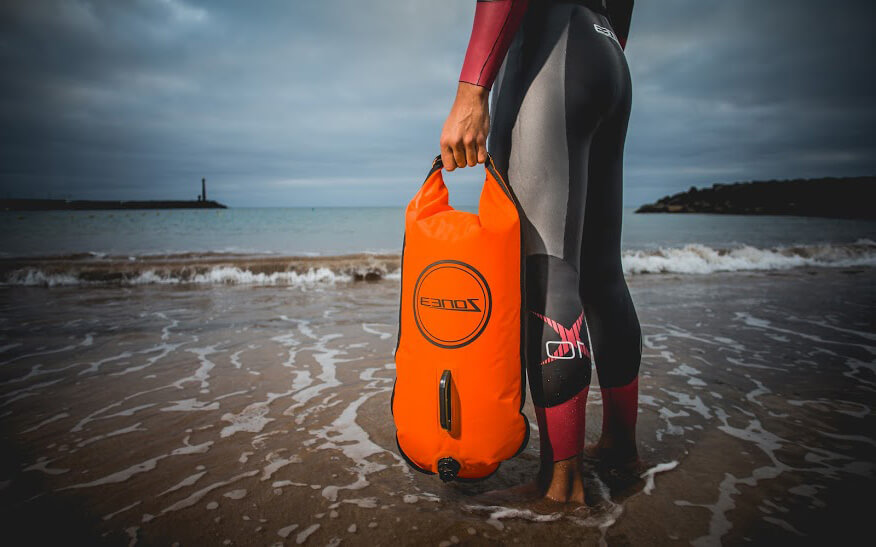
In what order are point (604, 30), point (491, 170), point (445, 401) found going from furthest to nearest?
point (604, 30)
point (491, 170)
point (445, 401)

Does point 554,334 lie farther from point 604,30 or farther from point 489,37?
point 604,30

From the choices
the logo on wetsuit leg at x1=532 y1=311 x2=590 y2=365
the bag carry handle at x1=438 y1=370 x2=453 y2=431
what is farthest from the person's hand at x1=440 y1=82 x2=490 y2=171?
the bag carry handle at x1=438 y1=370 x2=453 y2=431

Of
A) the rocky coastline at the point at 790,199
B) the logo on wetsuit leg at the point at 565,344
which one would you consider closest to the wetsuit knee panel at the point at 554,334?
the logo on wetsuit leg at the point at 565,344

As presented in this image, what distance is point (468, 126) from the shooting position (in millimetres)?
1356

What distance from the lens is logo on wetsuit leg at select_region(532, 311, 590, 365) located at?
1370 mm

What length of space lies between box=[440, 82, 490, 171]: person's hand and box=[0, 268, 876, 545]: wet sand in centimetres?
126

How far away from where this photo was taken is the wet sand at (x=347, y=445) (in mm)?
1439

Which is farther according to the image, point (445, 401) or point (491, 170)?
point (491, 170)

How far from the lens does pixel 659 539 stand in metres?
1.37

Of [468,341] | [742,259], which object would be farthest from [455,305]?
[742,259]

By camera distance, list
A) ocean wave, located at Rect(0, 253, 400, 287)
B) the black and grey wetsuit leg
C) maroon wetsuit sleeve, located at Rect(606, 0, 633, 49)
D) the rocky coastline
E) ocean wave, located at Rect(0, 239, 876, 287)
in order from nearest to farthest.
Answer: the black and grey wetsuit leg, maroon wetsuit sleeve, located at Rect(606, 0, 633, 49), ocean wave, located at Rect(0, 253, 400, 287), ocean wave, located at Rect(0, 239, 876, 287), the rocky coastline

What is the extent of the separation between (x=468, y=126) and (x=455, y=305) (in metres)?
0.60

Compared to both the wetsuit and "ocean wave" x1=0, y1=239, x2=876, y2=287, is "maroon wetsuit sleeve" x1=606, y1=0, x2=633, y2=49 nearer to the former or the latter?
the wetsuit

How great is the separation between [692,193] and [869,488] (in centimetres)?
7338
